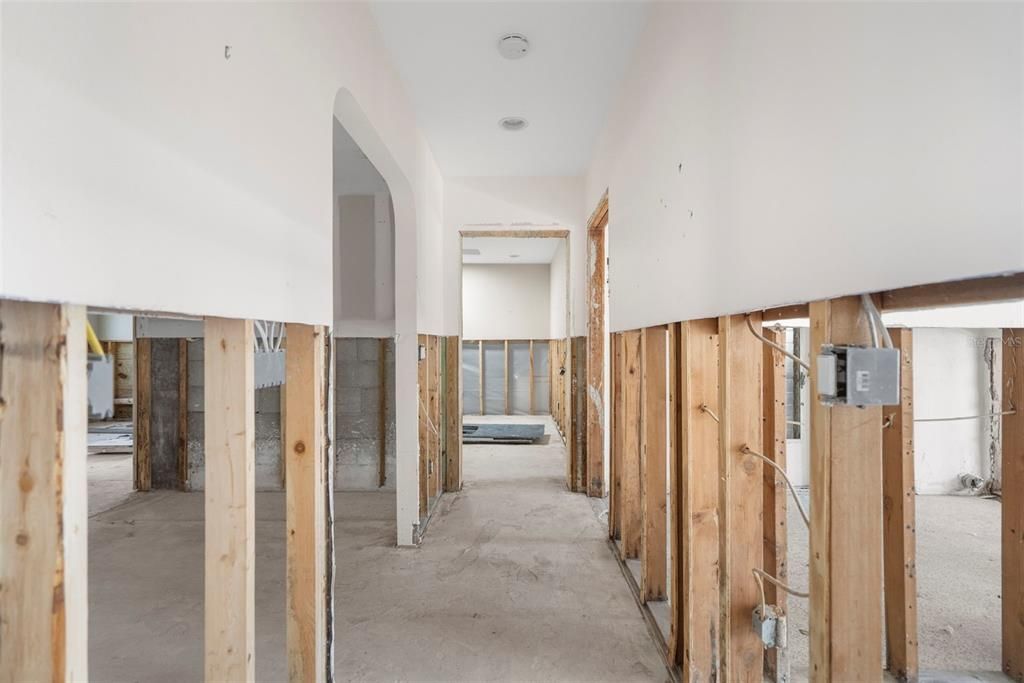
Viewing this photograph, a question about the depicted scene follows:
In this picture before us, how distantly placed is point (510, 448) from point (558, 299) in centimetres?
247

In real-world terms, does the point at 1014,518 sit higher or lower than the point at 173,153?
lower

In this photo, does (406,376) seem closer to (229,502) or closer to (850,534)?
(229,502)

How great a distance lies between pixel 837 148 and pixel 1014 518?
2048mm

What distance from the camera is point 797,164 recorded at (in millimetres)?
1073

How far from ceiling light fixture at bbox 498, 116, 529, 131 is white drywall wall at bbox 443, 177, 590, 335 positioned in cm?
100

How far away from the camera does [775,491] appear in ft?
6.68

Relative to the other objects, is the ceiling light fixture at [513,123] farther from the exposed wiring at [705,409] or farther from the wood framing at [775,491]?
the exposed wiring at [705,409]

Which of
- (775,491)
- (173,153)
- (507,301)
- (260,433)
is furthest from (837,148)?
(507,301)

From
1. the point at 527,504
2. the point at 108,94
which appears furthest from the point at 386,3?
the point at 527,504

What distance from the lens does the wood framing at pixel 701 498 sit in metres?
1.79

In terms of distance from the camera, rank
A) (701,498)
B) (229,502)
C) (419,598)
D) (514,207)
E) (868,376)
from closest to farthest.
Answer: (868,376)
(229,502)
(701,498)
(419,598)
(514,207)

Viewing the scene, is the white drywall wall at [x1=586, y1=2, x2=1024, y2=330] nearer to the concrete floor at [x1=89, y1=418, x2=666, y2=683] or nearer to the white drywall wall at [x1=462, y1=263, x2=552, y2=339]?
the concrete floor at [x1=89, y1=418, x2=666, y2=683]

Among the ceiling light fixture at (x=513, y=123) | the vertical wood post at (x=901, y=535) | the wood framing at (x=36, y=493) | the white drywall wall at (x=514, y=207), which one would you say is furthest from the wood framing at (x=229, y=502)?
the white drywall wall at (x=514, y=207)

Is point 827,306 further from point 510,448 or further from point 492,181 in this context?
point 510,448
